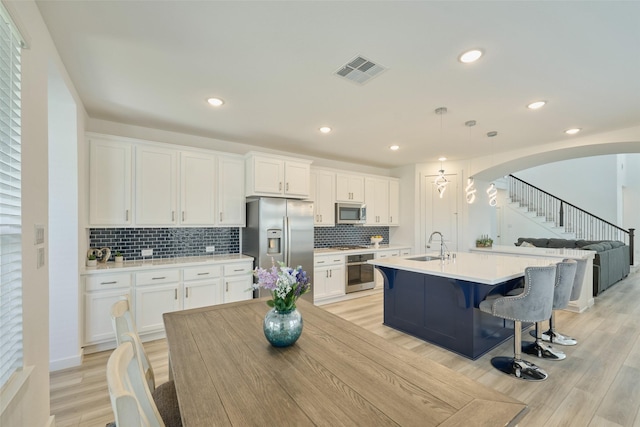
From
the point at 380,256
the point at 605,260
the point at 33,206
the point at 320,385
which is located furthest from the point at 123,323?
the point at 605,260

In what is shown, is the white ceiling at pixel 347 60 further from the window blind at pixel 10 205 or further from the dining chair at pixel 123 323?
the dining chair at pixel 123 323

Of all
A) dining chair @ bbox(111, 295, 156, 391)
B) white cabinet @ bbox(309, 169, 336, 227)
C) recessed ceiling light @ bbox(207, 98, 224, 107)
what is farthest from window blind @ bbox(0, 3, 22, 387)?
white cabinet @ bbox(309, 169, 336, 227)

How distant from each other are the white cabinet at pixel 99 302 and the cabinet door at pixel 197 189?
3.36 ft

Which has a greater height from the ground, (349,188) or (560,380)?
(349,188)

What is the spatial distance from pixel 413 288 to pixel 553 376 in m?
1.45

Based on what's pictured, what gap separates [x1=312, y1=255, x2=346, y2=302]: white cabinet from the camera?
15.2ft

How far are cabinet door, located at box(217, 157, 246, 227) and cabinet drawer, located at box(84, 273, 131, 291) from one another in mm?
1304

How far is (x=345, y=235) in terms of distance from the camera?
584 cm

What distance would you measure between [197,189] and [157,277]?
1220 millimetres

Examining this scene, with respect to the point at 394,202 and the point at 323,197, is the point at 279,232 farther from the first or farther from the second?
the point at 394,202

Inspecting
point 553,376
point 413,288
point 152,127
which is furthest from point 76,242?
point 553,376

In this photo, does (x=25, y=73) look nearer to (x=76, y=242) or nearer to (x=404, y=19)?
(x=76, y=242)

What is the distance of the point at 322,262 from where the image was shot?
15.5ft

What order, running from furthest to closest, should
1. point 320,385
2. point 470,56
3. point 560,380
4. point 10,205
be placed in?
point 560,380, point 470,56, point 10,205, point 320,385
